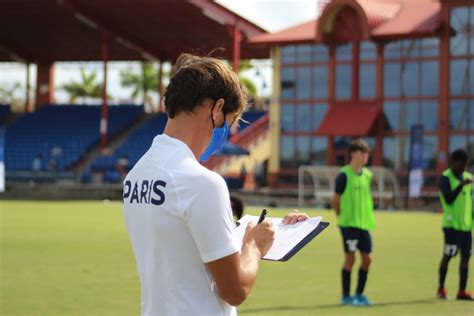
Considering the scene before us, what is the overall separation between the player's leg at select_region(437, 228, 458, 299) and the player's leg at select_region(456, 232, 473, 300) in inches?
3.5

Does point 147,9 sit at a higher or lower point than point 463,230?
higher

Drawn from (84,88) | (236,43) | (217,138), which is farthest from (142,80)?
(217,138)

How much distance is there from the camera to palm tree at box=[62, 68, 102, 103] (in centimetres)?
8600

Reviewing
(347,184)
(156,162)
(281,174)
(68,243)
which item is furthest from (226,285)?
(281,174)

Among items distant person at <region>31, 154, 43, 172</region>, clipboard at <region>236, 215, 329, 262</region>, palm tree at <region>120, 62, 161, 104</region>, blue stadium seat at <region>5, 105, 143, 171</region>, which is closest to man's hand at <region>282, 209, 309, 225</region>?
clipboard at <region>236, 215, 329, 262</region>

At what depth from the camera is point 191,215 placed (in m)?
3.63

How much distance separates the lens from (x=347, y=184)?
1320cm

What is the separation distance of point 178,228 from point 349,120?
42.5 m

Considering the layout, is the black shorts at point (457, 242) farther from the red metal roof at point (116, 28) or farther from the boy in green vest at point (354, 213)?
the red metal roof at point (116, 28)

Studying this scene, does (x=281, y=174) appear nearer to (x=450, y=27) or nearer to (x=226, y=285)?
(x=450, y=27)

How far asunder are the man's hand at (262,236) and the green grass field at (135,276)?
7.72 meters

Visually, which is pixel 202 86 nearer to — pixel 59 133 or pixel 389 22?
pixel 389 22

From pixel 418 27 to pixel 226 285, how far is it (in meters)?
40.7

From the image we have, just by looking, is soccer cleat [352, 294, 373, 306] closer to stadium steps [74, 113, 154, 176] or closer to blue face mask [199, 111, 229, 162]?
blue face mask [199, 111, 229, 162]
